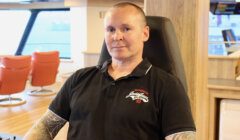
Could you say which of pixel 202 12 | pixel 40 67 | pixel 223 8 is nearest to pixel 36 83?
pixel 40 67

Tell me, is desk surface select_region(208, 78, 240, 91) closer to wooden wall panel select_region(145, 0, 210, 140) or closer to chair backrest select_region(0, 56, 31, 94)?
wooden wall panel select_region(145, 0, 210, 140)

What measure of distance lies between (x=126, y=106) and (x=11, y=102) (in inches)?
222

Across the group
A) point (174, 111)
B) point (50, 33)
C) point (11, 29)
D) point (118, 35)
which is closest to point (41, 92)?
point (50, 33)

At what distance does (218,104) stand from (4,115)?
156 inches

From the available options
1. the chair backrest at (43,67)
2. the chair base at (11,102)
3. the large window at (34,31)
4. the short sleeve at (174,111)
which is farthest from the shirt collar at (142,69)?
the large window at (34,31)

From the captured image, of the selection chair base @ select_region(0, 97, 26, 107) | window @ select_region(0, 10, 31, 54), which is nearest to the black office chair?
chair base @ select_region(0, 97, 26, 107)

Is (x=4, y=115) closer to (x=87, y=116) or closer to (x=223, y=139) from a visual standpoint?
(x=223, y=139)

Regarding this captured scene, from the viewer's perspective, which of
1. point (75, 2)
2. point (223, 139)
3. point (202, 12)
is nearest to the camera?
point (202, 12)

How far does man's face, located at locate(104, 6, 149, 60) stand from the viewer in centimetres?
151

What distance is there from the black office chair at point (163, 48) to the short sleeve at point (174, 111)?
194 millimetres

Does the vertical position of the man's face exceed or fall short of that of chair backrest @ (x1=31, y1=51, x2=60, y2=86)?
it exceeds it

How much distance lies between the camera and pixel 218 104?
10.1 feet

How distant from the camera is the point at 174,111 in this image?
1375 millimetres

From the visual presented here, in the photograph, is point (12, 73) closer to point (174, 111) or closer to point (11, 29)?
point (11, 29)
